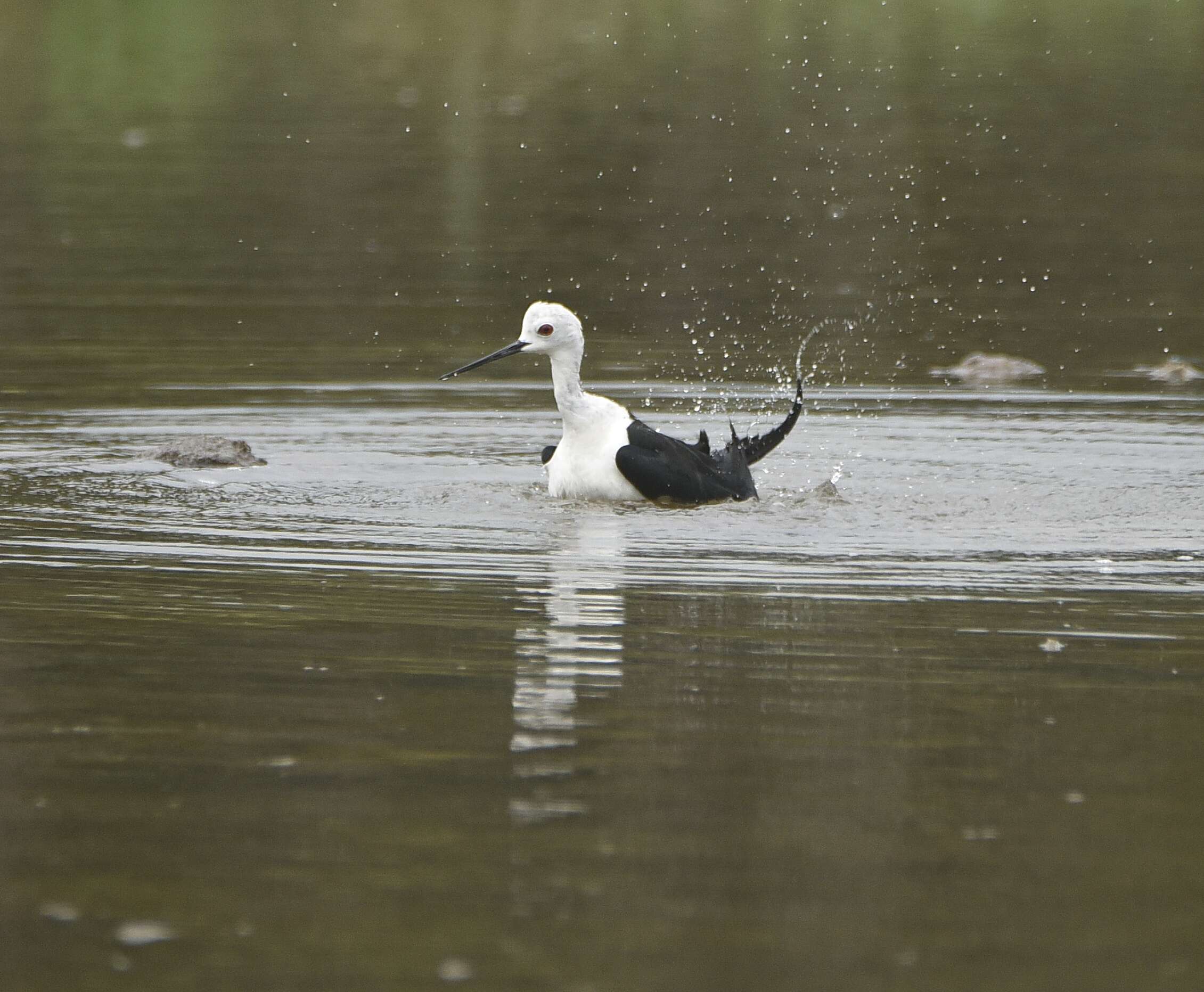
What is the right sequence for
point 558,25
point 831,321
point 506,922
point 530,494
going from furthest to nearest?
point 558,25 < point 831,321 < point 530,494 < point 506,922

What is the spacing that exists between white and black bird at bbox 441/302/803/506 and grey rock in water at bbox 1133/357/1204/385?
3741 millimetres

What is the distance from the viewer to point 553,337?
424 inches

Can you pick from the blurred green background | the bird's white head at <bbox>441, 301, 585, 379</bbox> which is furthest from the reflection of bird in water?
the blurred green background

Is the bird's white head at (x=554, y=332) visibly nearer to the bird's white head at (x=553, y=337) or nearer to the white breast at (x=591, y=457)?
the bird's white head at (x=553, y=337)

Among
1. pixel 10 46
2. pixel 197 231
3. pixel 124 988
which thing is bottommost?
pixel 124 988

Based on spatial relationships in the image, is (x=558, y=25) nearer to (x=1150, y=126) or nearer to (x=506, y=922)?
(x=1150, y=126)

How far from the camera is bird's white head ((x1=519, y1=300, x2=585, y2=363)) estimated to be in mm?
10742

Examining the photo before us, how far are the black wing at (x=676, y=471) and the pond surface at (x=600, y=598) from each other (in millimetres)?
210

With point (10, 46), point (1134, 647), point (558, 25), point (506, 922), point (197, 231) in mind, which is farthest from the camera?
point (558, 25)

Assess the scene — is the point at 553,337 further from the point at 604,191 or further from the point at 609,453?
the point at 604,191

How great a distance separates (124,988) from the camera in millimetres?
4344

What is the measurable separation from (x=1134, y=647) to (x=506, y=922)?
3.14 m

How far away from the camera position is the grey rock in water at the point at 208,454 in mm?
11219

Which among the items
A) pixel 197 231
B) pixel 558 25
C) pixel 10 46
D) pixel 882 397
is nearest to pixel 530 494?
pixel 882 397
